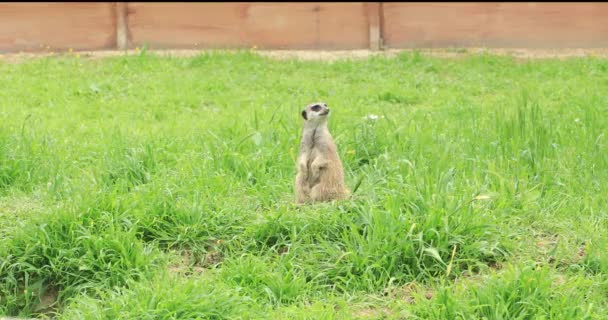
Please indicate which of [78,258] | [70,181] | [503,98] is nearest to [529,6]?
[503,98]

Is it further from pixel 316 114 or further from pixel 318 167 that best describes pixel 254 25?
pixel 318 167

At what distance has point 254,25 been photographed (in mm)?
11273

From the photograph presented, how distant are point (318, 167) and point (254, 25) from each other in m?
6.10

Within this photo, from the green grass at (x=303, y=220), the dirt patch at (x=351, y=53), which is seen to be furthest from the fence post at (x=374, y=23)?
the green grass at (x=303, y=220)

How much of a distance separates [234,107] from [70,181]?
8.95 ft

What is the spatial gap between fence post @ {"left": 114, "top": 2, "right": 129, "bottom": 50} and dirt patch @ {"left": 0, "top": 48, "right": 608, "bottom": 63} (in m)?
0.11

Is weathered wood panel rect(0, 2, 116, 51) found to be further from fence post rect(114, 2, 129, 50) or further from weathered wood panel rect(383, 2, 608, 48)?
weathered wood panel rect(383, 2, 608, 48)

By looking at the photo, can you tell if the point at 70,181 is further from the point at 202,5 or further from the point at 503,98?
the point at 202,5

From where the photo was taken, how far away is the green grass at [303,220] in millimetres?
4629

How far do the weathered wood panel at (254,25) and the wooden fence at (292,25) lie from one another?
0.01 m

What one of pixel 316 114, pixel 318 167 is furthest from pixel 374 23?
pixel 318 167

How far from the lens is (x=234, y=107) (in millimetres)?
8609

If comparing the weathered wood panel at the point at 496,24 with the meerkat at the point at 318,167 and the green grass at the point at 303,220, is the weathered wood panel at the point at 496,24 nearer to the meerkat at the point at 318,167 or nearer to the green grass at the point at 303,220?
the green grass at the point at 303,220

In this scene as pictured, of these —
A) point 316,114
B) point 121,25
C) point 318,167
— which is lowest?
point 318,167
